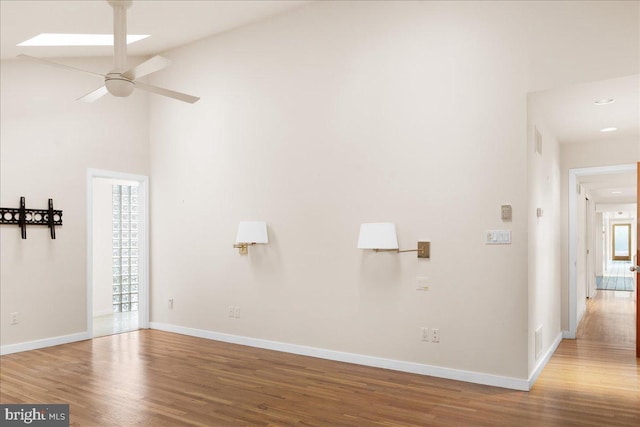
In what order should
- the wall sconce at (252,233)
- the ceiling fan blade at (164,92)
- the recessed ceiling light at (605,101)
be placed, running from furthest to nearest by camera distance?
the wall sconce at (252,233)
the recessed ceiling light at (605,101)
the ceiling fan blade at (164,92)

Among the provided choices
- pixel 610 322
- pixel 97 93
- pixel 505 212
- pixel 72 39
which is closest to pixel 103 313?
pixel 72 39

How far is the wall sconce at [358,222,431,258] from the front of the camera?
4.20 metres

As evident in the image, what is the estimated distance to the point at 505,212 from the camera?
12.5 feet

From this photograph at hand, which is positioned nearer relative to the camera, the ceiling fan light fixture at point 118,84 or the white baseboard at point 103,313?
the ceiling fan light fixture at point 118,84

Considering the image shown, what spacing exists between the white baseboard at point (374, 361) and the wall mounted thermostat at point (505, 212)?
1325mm

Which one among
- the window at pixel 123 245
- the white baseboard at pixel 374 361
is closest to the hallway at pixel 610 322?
the white baseboard at pixel 374 361

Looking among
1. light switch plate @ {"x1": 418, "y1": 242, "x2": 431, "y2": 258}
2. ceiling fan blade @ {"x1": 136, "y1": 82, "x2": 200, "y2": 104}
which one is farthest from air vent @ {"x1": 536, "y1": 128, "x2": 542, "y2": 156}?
ceiling fan blade @ {"x1": 136, "y1": 82, "x2": 200, "y2": 104}

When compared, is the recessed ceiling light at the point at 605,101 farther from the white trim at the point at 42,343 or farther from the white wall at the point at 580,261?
the white trim at the point at 42,343

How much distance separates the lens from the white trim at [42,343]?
4.96m

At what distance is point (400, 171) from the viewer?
4348 millimetres

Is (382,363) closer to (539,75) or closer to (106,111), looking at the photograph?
(539,75)

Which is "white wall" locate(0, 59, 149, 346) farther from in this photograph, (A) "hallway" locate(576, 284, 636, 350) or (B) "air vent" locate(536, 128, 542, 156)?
(A) "hallway" locate(576, 284, 636, 350)

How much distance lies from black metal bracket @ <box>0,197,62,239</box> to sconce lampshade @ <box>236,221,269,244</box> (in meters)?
2.23

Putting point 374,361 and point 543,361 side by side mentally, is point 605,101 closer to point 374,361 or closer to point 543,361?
point 543,361
